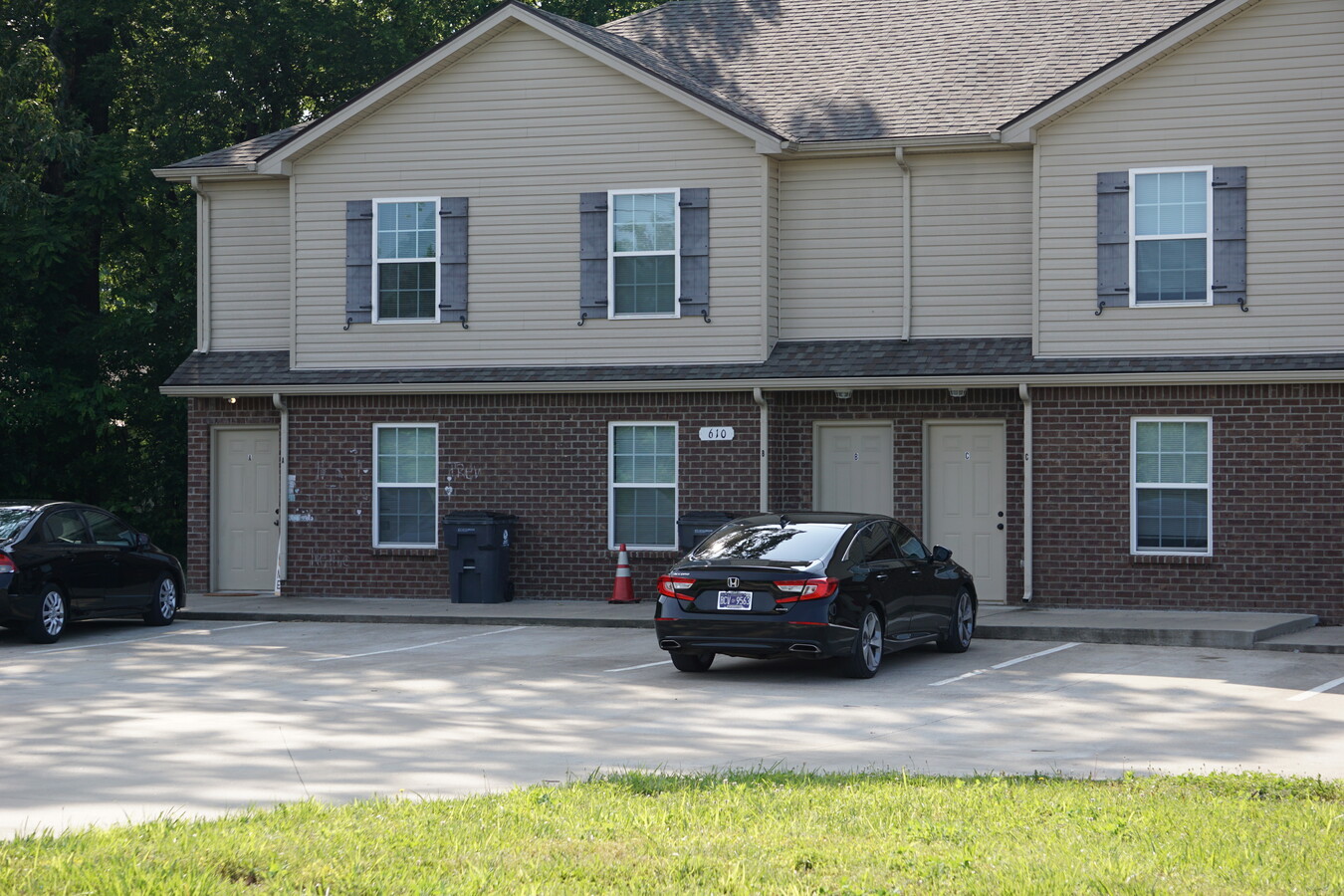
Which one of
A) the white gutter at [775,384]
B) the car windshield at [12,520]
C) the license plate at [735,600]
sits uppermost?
the white gutter at [775,384]

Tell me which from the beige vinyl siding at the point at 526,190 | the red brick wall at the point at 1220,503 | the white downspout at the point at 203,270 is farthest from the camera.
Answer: the white downspout at the point at 203,270

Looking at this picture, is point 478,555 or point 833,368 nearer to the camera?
point 833,368

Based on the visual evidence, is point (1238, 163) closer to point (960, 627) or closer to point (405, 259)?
point (960, 627)

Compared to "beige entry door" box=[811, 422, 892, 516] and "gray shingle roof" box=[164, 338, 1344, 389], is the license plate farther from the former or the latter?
"beige entry door" box=[811, 422, 892, 516]

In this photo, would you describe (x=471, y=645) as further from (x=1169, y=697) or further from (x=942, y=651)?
(x=1169, y=697)

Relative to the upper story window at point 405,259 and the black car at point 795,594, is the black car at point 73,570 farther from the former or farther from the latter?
the black car at point 795,594

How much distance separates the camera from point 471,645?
57.0 feet

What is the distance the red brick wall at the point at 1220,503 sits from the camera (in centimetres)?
1855

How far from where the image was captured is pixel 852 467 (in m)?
21.2

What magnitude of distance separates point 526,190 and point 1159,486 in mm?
9188

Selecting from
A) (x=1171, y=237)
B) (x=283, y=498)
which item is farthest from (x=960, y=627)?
(x=283, y=498)

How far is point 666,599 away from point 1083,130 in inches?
358

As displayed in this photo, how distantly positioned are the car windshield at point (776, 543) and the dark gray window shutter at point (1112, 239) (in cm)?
656

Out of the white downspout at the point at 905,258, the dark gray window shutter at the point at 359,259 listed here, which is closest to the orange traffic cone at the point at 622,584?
the white downspout at the point at 905,258
